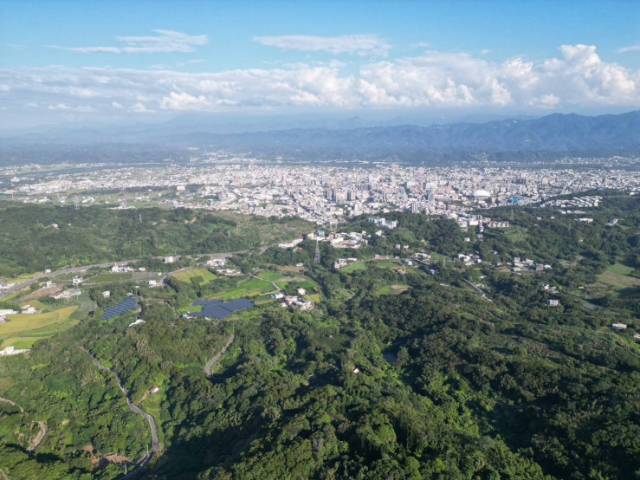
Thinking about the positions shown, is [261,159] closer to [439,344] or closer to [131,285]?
[131,285]

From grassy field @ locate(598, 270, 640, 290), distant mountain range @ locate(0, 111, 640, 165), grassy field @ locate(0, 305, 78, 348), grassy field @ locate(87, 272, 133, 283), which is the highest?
distant mountain range @ locate(0, 111, 640, 165)

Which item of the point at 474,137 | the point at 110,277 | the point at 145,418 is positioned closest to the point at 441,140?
the point at 474,137

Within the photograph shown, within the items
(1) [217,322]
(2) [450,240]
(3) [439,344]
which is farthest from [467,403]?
(2) [450,240]

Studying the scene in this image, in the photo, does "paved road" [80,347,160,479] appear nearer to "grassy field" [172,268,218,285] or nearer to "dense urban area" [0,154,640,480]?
"dense urban area" [0,154,640,480]

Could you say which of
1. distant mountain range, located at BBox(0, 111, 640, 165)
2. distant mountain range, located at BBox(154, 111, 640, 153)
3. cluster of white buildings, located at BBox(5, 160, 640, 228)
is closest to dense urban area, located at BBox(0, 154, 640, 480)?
cluster of white buildings, located at BBox(5, 160, 640, 228)

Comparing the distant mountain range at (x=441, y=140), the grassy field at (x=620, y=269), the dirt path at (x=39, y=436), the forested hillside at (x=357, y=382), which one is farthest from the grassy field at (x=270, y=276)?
the distant mountain range at (x=441, y=140)

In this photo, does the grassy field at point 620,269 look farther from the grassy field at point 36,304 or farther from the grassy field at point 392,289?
the grassy field at point 36,304
